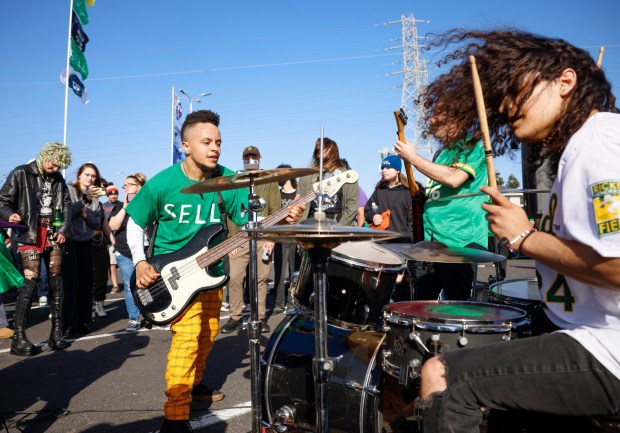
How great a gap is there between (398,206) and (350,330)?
11.2 ft

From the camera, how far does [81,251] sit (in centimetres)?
684

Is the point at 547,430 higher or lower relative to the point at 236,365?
higher

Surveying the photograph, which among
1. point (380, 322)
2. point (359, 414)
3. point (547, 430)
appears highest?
point (380, 322)

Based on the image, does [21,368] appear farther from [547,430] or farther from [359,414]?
[547,430]

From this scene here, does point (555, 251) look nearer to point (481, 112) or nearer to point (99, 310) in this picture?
point (481, 112)

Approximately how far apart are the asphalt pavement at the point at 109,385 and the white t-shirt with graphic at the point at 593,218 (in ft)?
5.17

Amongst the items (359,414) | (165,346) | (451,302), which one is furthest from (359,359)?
(165,346)

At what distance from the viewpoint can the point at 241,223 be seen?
4.30 meters

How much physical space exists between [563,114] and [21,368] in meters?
5.32

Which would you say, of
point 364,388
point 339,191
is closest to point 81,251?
point 339,191

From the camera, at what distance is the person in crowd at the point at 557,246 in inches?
63.7

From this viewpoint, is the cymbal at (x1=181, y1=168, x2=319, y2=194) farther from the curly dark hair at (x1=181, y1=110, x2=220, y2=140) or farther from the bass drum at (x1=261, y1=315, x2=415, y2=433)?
the bass drum at (x1=261, y1=315, x2=415, y2=433)

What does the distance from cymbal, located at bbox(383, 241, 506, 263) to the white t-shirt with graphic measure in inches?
54.1

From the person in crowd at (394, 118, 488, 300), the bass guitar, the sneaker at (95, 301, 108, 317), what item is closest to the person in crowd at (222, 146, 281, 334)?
the sneaker at (95, 301, 108, 317)
